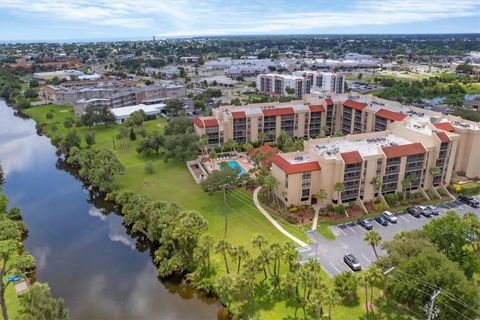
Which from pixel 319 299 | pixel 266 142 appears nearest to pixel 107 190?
pixel 266 142

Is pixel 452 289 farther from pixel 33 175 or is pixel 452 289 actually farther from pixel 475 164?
pixel 33 175

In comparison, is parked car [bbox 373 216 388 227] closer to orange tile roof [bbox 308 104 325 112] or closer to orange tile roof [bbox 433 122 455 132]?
orange tile roof [bbox 433 122 455 132]

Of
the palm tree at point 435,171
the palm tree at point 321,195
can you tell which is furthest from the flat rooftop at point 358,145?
the palm tree at point 435,171

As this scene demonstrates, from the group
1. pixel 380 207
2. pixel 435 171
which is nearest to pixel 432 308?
pixel 380 207

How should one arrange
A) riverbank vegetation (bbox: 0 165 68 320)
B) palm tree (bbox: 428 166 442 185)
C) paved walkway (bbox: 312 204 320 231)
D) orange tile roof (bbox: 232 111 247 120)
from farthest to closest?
1. orange tile roof (bbox: 232 111 247 120)
2. palm tree (bbox: 428 166 442 185)
3. paved walkway (bbox: 312 204 320 231)
4. riverbank vegetation (bbox: 0 165 68 320)

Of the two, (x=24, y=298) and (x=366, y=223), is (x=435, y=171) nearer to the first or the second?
(x=366, y=223)

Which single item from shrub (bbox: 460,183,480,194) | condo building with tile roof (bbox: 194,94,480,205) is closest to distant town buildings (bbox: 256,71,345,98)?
condo building with tile roof (bbox: 194,94,480,205)
